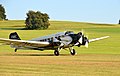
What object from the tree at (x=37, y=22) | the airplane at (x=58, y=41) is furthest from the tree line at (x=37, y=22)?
the airplane at (x=58, y=41)

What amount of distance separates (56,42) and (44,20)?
94459 millimetres

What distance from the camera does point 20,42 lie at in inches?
1731

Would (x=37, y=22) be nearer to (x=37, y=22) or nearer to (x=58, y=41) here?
(x=37, y=22)

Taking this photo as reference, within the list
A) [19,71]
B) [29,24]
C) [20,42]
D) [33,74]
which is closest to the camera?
[33,74]

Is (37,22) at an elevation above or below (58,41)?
below

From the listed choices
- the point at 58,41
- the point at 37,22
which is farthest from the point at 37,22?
the point at 58,41

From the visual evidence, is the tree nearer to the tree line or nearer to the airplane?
the tree line

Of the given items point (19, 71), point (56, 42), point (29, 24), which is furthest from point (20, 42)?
point (29, 24)

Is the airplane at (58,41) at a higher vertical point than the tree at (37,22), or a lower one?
higher

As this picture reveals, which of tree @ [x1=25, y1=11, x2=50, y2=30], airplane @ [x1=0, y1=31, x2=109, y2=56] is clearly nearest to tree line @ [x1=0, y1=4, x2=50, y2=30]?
tree @ [x1=25, y1=11, x2=50, y2=30]

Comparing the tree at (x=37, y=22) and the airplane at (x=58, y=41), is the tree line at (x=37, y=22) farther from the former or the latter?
the airplane at (x=58, y=41)

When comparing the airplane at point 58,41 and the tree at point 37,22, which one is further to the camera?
the tree at point 37,22

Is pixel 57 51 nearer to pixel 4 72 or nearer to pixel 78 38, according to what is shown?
pixel 78 38

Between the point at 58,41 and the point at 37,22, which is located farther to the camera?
the point at 37,22
